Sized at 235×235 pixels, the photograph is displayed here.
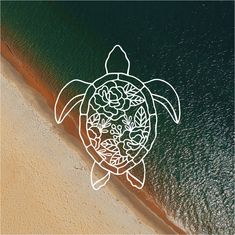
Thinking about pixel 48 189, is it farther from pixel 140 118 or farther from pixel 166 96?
pixel 166 96

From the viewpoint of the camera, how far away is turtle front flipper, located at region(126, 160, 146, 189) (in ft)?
27.0

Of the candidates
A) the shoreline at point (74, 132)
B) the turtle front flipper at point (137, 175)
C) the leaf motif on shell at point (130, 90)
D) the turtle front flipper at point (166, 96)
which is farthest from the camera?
the turtle front flipper at point (166, 96)

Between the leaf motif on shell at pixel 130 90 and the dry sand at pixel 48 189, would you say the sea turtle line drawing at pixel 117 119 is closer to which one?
the leaf motif on shell at pixel 130 90

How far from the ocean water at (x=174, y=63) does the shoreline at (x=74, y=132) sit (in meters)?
0.14

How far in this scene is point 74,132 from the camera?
8391mm

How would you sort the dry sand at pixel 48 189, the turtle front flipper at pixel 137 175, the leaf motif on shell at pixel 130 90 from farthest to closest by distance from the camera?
the leaf motif on shell at pixel 130 90 → the turtle front flipper at pixel 137 175 → the dry sand at pixel 48 189

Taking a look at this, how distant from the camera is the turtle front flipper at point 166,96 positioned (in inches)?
342

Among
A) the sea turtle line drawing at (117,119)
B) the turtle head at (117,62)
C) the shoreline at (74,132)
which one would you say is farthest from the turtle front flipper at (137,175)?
the turtle head at (117,62)

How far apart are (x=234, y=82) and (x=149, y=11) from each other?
7.21ft

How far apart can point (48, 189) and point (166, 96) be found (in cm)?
281

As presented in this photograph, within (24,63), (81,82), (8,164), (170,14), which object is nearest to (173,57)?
(170,14)

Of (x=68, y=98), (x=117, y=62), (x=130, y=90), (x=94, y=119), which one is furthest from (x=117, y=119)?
(x=117, y=62)

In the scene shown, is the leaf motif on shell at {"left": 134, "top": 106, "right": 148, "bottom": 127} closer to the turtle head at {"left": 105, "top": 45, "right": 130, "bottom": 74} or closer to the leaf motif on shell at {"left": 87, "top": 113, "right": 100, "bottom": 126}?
the leaf motif on shell at {"left": 87, "top": 113, "right": 100, "bottom": 126}

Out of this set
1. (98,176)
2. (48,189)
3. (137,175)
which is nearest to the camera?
(48,189)
